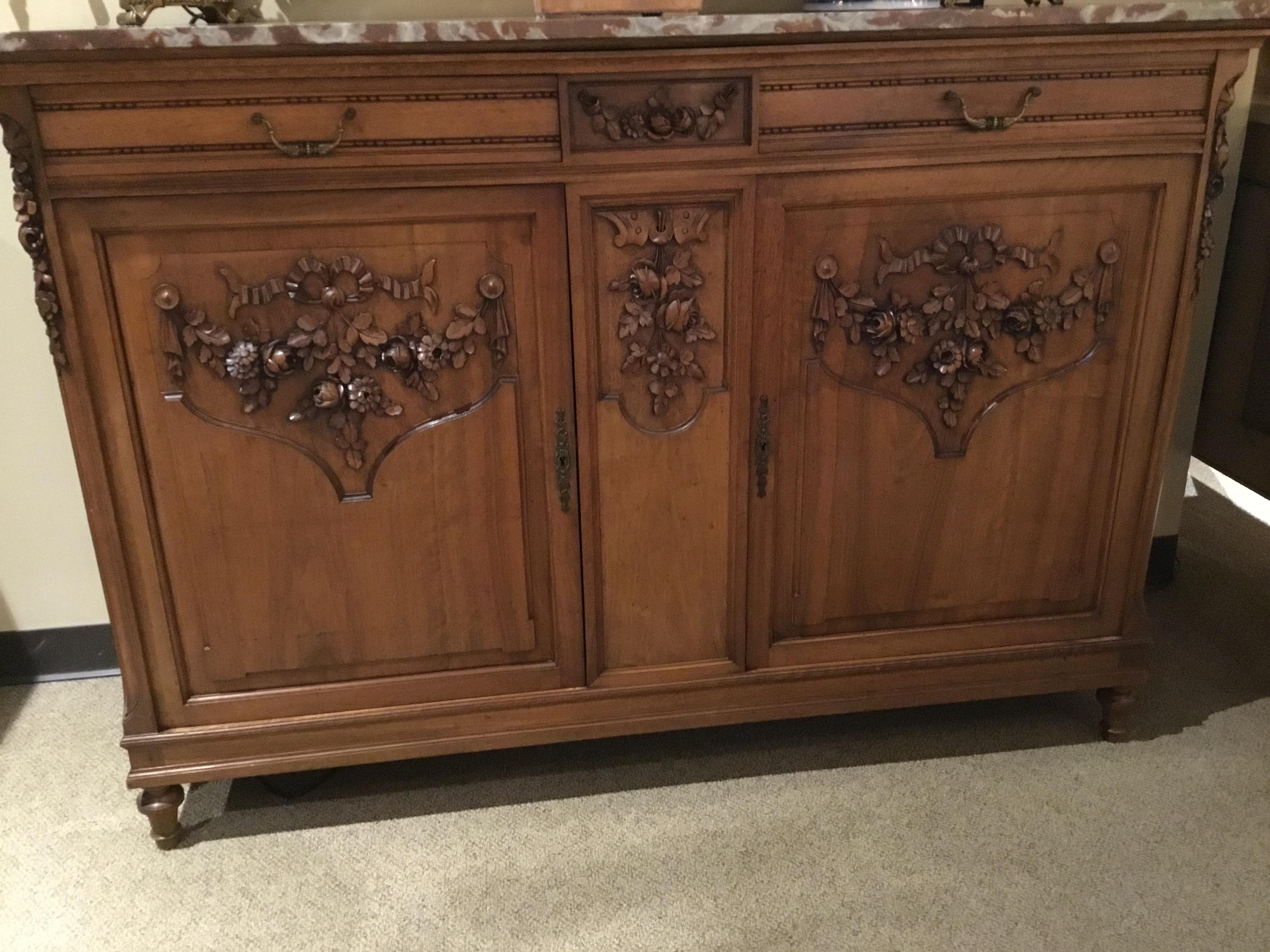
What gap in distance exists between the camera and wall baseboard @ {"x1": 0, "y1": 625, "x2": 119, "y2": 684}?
1.79 meters

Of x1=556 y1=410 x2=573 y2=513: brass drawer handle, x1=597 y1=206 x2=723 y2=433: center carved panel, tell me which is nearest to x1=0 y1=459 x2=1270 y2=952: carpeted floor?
x1=556 y1=410 x2=573 y2=513: brass drawer handle

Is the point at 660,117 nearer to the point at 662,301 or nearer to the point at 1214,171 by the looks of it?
the point at 662,301

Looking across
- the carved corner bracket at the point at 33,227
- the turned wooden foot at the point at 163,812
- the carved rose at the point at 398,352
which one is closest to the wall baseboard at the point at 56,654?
the turned wooden foot at the point at 163,812

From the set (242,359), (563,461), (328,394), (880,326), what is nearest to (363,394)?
(328,394)

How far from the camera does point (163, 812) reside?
4.59 ft

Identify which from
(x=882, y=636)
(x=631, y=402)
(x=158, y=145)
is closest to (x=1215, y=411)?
(x=882, y=636)

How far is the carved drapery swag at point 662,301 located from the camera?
4.04 ft

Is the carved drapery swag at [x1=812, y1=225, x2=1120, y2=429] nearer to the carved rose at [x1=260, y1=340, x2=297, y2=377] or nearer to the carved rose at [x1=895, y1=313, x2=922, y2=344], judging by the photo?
the carved rose at [x1=895, y1=313, x2=922, y2=344]

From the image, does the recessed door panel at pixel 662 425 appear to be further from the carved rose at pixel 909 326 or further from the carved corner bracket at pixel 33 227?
the carved corner bracket at pixel 33 227

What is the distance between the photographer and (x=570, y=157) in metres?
1.18

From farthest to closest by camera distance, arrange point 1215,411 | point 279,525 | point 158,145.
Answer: point 1215,411, point 279,525, point 158,145

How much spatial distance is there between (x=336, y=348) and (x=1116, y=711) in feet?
4.20

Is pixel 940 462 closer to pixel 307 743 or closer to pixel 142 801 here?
pixel 307 743

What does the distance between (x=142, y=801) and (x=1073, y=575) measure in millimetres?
1364
